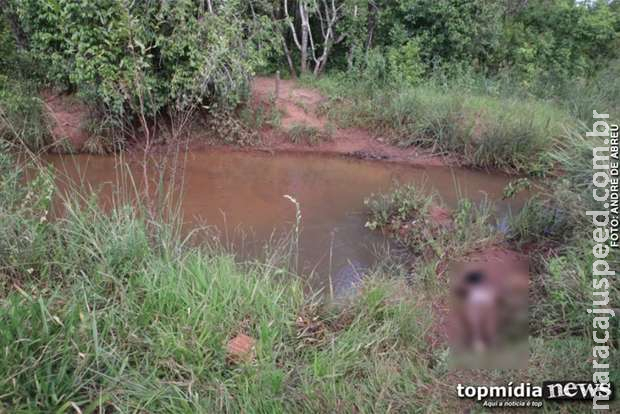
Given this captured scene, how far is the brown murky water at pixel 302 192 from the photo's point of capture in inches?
176

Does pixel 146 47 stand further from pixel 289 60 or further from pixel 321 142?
pixel 289 60

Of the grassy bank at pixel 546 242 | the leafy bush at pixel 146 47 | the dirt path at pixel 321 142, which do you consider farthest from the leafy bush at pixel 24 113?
the grassy bank at pixel 546 242

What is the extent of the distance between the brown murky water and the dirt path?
0.19 metres

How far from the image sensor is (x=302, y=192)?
5.82 meters

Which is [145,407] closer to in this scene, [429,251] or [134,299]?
[134,299]

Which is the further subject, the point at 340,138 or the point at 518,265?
the point at 340,138

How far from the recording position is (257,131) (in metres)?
7.13

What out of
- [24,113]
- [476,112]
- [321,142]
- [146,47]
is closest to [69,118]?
A: [24,113]

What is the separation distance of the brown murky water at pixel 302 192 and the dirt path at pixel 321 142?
191mm

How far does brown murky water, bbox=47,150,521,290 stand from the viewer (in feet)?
14.6

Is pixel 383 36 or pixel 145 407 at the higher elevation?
pixel 383 36

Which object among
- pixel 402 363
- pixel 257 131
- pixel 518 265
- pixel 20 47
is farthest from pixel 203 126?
pixel 402 363

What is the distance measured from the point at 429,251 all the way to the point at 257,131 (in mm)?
3766

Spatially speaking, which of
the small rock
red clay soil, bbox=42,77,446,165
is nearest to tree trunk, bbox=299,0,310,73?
red clay soil, bbox=42,77,446,165
